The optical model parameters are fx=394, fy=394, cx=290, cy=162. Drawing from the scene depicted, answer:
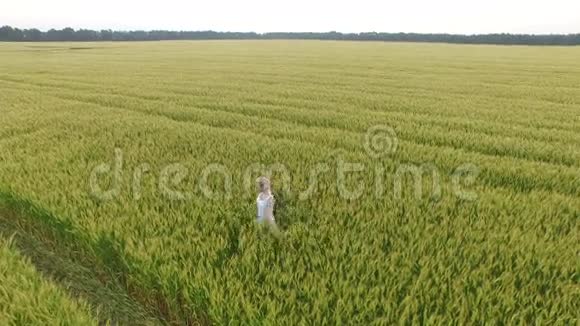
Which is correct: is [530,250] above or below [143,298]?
above

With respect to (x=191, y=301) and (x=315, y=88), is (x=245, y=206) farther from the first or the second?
(x=315, y=88)

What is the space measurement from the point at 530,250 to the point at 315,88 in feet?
53.2

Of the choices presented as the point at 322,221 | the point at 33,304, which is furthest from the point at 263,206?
the point at 33,304

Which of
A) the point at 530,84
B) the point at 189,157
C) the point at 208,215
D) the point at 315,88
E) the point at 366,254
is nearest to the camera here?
the point at 366,254

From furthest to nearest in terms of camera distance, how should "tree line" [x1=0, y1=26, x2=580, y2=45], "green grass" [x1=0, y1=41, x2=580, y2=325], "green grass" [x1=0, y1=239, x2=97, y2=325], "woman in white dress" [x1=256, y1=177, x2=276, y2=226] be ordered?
"tree line" [x1=0, y1=26, x2=580, y2=45]
"woman in white dress" [x1=256, y1=177, x2=276, y2=226]
"green grass" [x1=0, y1=41, x2=580, y2=325]
"green grass" [x1=0, y1=239, x2=97, y2=325]

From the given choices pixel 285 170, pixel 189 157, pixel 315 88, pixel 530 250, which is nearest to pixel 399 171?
pixel 285 170

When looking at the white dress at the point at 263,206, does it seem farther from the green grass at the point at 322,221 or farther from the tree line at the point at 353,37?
the tree line at the point at 353,37

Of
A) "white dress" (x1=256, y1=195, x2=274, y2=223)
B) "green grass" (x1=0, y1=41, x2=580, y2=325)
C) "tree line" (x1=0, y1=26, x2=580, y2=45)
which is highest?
"tree line" (x1=0, y1=26, x2=580, y2=45)

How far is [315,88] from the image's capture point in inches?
778

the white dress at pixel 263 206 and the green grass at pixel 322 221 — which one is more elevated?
the white dress at pixel 263 206

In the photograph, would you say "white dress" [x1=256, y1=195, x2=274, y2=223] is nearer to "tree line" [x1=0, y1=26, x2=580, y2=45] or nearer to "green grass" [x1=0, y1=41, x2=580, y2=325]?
"green grass" [x1=0, y1=41, x2=580, y2=325]

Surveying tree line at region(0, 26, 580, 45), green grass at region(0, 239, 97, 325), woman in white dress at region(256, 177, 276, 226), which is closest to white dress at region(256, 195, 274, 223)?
woman in white dress at region(256, 177, 276, 226)

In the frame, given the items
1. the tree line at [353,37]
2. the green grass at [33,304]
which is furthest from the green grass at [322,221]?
the tree line at [353,37]

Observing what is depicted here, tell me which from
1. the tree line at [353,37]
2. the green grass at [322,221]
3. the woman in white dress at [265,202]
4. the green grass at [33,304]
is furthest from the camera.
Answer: the tree line at [353,37]
